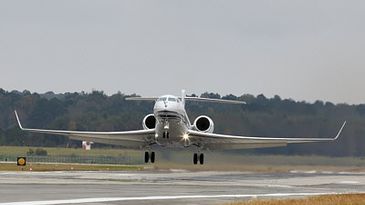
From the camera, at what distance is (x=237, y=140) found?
53406 mm

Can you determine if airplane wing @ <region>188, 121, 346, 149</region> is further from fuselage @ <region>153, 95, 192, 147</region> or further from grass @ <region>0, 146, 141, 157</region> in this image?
grass @ <region>0, 146, 141, 157</region>

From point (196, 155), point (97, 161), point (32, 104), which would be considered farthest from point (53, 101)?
point (196, 155)

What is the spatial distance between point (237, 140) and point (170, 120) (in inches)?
341

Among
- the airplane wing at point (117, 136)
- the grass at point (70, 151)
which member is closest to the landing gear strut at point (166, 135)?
the airplane wing at point (117, 136)

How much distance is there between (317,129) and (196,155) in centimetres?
899

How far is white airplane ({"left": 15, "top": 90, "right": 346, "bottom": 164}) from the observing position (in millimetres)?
46406

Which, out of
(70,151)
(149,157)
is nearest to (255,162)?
(149,157)

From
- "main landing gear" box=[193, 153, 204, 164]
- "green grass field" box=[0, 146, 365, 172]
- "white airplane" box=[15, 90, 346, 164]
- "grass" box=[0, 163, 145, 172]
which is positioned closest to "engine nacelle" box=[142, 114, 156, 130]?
"white airplane" box=[15, 90, 346, 164]

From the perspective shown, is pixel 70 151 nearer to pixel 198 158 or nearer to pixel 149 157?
pixel 149 157

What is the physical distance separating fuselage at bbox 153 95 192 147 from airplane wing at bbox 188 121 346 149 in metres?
1.51

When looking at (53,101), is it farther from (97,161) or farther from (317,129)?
(317,129)

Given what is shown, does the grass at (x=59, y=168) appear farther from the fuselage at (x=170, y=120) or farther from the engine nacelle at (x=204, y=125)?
the fuselage at (x=170, y=120)

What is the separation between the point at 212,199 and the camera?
23734mm

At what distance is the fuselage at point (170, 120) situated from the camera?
150ft
